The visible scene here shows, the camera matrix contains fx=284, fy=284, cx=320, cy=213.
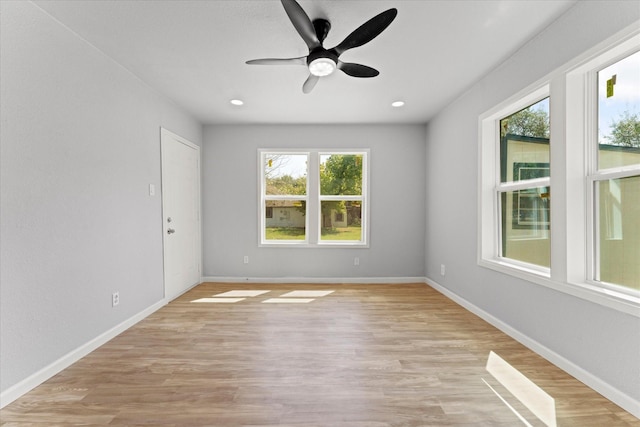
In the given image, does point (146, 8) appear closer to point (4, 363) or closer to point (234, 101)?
point (234, 101)

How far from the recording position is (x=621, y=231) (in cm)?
182

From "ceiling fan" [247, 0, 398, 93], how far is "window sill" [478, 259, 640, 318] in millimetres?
2123

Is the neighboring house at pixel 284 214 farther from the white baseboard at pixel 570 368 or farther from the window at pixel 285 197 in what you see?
the white baseboard at pixel 570 368

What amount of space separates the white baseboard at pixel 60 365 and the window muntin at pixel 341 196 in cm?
281

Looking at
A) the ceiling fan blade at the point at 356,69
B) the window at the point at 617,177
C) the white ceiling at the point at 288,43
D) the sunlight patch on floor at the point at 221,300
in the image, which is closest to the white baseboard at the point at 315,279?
the sunlight patch on floor at the point at 221,300

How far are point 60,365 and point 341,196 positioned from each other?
3.66m

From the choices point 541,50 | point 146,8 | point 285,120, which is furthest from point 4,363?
point 541,50

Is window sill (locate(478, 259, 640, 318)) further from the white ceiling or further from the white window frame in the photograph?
the white ceiling

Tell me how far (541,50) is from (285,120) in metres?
3.06

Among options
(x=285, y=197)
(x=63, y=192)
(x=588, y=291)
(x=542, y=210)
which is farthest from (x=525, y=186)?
(x=63, y=192)

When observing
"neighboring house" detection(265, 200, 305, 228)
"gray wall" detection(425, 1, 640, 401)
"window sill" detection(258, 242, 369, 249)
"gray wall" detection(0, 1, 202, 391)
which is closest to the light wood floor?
"gray wall" detection(425, 1, 640, 401)

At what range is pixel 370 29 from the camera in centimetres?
183

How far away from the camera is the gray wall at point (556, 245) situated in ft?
5.60

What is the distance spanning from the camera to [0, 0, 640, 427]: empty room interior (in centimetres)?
171
